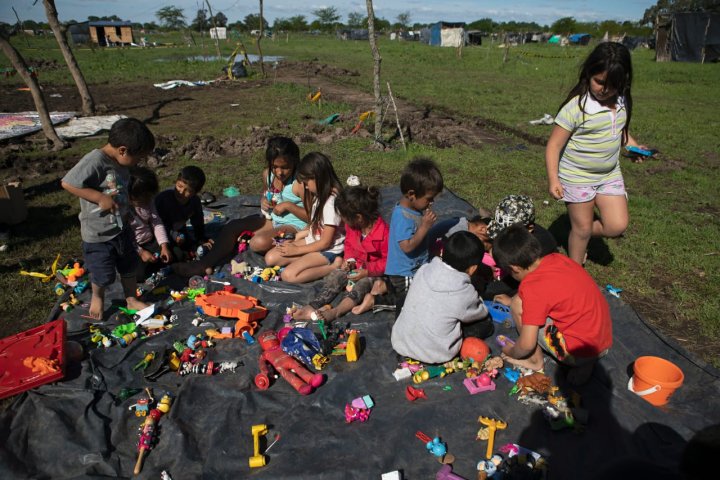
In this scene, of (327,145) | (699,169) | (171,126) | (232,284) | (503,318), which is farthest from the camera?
(171,126)

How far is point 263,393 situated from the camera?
326 centimetres

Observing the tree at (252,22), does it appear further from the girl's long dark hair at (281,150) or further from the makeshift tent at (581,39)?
the girl's long dark hair at (281,150)

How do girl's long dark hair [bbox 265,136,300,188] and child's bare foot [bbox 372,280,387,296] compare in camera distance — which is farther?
girl's long dark hair [bbox 265,136,300,188]

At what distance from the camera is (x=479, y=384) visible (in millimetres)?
3205

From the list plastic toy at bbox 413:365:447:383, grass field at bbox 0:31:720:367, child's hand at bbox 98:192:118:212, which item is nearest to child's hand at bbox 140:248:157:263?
child's hand at bbox 98:192:118:212

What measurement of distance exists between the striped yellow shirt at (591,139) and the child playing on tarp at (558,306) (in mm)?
1368

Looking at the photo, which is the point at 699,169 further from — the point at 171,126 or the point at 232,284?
the point at 171,126

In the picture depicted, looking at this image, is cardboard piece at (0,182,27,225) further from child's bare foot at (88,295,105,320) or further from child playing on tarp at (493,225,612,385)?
child playing on tarp at (493,225,612,385)

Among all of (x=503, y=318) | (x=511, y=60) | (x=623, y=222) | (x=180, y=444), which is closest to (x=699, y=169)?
(x=623, y=222)

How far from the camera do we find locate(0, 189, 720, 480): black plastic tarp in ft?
8.85

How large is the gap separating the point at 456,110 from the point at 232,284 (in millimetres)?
11120

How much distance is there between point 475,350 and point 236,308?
7.00 ft

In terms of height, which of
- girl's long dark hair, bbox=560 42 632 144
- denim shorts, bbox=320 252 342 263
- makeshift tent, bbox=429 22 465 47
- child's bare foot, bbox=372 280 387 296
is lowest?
child's bare foot, bbox=372 280 387 296

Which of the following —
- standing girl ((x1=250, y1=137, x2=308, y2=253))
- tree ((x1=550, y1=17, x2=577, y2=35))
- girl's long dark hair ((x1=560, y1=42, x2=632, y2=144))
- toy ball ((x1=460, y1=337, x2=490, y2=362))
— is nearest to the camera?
toy ball ((x1=460, y1=337, x2=490, y2=362))
